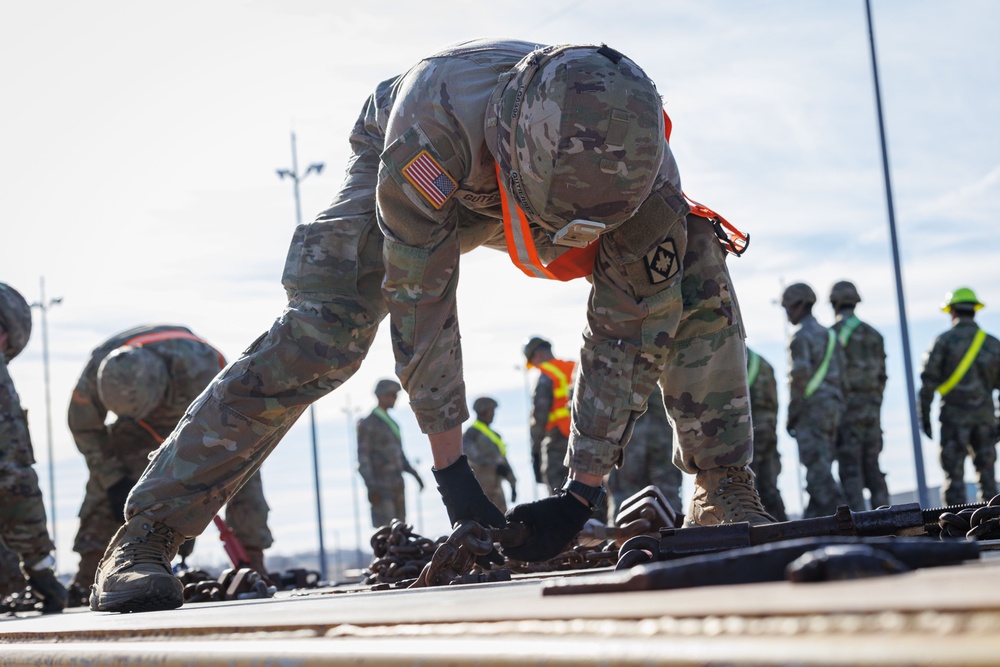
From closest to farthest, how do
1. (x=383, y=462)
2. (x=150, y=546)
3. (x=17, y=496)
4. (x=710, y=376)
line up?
(x=150, y=546), (x=710, y=376), (x=17, y=496), (x=383, y=462)

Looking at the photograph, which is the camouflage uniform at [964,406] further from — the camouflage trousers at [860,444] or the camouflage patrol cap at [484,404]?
the camouflage patrol cap at [484,404]

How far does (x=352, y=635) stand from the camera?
1203 millimetres

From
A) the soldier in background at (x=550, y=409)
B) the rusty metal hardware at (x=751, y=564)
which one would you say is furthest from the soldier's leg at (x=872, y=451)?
the rusty metal hardware at (x=751, y=564)

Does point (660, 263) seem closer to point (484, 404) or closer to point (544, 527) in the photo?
point (544, 527)

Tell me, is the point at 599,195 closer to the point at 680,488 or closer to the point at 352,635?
the point at 352,635

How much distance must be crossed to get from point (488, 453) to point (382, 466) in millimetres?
1499

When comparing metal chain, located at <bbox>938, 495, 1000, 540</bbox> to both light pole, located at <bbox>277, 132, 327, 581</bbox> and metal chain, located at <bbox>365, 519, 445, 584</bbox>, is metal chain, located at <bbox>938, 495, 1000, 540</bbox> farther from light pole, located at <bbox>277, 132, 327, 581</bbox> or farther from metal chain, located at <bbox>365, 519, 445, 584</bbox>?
light pole, located at <bbox>277, 132, 327, 581</bbox>

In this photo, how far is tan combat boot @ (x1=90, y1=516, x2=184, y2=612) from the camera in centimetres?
309

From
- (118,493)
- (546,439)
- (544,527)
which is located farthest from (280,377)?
(546,439)

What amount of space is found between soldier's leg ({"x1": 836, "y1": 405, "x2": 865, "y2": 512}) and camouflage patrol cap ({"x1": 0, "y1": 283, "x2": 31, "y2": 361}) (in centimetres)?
856

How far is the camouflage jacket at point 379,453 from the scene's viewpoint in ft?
54.0

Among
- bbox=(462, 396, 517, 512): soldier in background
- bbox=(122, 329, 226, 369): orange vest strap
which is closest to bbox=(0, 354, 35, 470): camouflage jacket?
bbox=(122, 329, 226, 369): orange vest strap

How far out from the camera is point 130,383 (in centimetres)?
707

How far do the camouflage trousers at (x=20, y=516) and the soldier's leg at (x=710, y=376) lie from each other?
3.93 metres
